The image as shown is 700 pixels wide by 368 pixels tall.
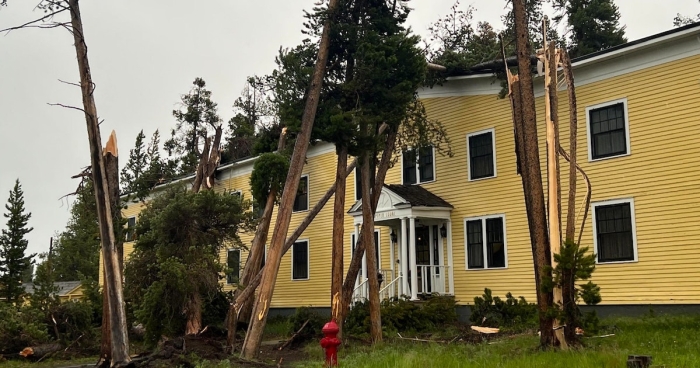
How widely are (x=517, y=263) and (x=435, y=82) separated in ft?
19.7

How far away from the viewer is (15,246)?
30688mm

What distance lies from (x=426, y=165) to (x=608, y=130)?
6118mm

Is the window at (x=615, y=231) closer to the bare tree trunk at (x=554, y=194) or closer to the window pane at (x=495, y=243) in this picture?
the window pane at (x=495, y=243)

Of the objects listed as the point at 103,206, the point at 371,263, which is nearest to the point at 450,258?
the point at 371,263

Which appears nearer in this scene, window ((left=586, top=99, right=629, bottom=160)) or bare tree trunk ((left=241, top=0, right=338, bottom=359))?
bare tree trunk ((left=241, top=0, right=338, bottom=359))

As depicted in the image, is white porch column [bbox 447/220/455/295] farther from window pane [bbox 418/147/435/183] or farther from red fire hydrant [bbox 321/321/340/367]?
red fire hydrant [bbox 321/321/340/367]

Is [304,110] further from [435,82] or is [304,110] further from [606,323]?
[606,323]

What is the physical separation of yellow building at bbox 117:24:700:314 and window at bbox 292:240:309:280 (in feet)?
6.02

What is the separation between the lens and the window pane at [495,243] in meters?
18.9

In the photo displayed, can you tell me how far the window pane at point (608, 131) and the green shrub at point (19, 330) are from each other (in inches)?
592

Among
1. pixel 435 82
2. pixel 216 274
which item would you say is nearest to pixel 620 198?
pixel 435 82

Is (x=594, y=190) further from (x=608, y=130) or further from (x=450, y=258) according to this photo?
(x=450, y=258)

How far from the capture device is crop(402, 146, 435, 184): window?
2085 centimetres

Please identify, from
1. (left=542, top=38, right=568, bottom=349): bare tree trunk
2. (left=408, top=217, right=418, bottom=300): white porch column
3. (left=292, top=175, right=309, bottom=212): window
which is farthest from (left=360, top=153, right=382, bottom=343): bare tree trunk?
(left=292, top=175, right=309, bottom=212): window
